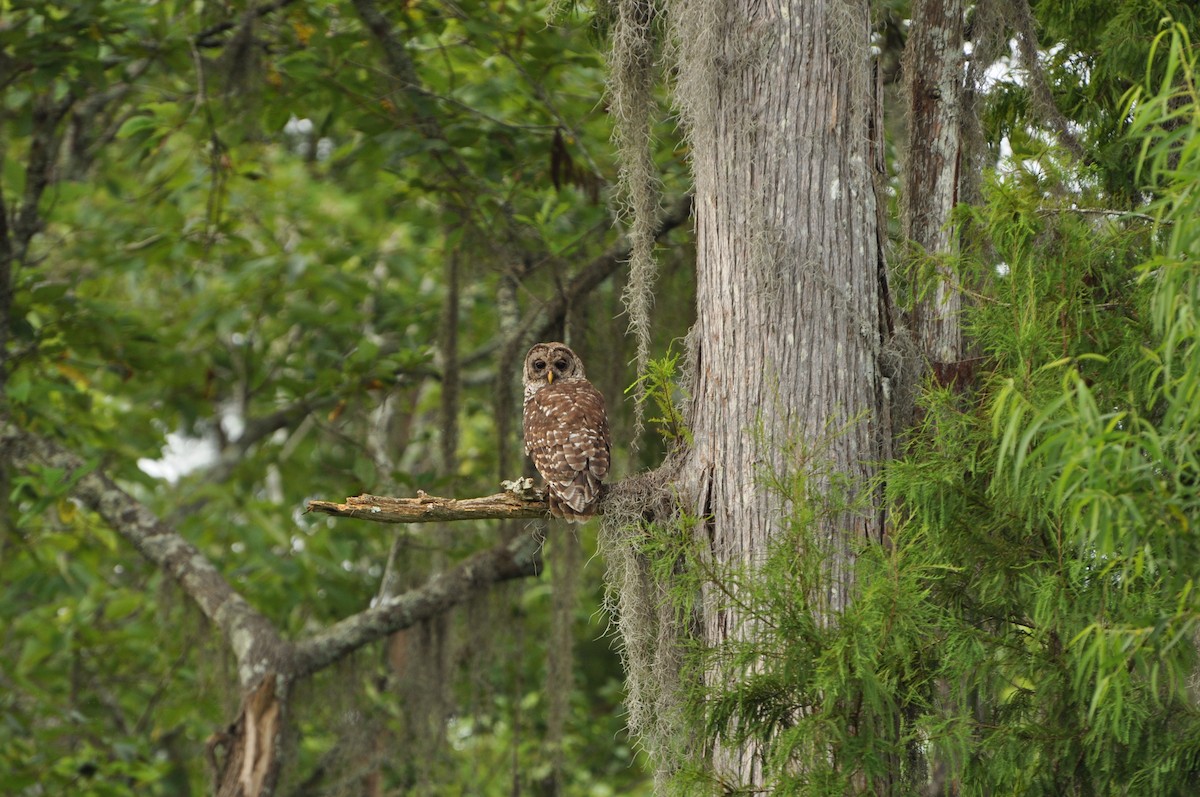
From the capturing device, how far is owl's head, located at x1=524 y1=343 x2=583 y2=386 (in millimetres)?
4910

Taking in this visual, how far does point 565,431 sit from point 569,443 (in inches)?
5.7

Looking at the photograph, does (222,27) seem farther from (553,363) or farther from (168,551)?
(553,363)

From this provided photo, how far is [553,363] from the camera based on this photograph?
4914 mm

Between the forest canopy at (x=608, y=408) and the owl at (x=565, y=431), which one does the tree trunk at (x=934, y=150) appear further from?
the owl at (x=565, y=431)

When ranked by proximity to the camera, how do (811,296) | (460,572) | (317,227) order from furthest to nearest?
(317,227), (460,572), (811,296)

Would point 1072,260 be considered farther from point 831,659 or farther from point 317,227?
point 317,227

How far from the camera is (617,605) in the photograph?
11.8 ft

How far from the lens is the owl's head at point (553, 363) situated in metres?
4.91

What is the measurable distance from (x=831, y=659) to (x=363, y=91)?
14.5 feet

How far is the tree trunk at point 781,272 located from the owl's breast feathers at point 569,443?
49 cm

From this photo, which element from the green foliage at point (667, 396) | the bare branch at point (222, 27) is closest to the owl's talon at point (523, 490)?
the green foliage at point (667, 396)

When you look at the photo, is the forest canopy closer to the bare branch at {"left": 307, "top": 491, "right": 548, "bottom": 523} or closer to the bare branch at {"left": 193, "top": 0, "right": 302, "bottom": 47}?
the bare branch at {"left": 193, "top": 0, "right": 302, "bottom": 47}

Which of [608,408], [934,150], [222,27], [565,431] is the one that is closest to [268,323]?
[222,27]

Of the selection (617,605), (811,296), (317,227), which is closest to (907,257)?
(811,296)
